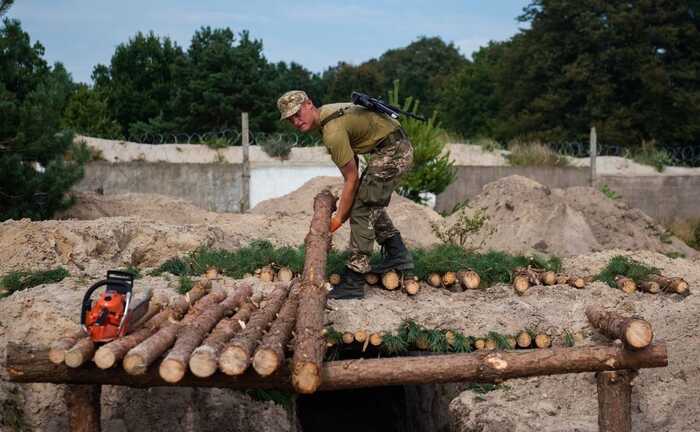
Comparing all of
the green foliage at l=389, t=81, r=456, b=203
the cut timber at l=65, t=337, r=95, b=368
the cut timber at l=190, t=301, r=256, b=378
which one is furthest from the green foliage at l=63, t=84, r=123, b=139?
the cut timber at l=65, t=337, r=95, b=368

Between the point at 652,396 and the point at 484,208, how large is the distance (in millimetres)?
7970

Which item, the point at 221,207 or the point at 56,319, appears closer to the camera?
the point at 56,319

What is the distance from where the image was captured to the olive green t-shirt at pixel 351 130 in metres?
6.39

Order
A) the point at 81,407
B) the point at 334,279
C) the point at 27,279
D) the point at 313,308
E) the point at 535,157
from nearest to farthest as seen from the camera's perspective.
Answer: the point at 81,407
the point at 313,308
the point at 27,279
the point at 334,279
the point at 535,157

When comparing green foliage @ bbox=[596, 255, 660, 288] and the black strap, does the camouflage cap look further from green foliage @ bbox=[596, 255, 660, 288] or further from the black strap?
green foliage @ bbox=[596, 255, 660, 288]

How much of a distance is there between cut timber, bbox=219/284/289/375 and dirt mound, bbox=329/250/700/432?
51.2 inches

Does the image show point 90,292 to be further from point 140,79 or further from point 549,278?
point 140,79

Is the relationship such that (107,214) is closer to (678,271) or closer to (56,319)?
(56,319)

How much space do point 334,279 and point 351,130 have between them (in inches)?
67.9

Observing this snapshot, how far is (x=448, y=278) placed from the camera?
26.9 feet

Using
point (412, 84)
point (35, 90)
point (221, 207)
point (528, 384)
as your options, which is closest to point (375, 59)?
point (412, 84)

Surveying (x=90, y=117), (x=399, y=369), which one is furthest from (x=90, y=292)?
(x=90, y=117)

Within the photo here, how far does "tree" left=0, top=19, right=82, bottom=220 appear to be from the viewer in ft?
36.6

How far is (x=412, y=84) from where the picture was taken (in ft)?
163
